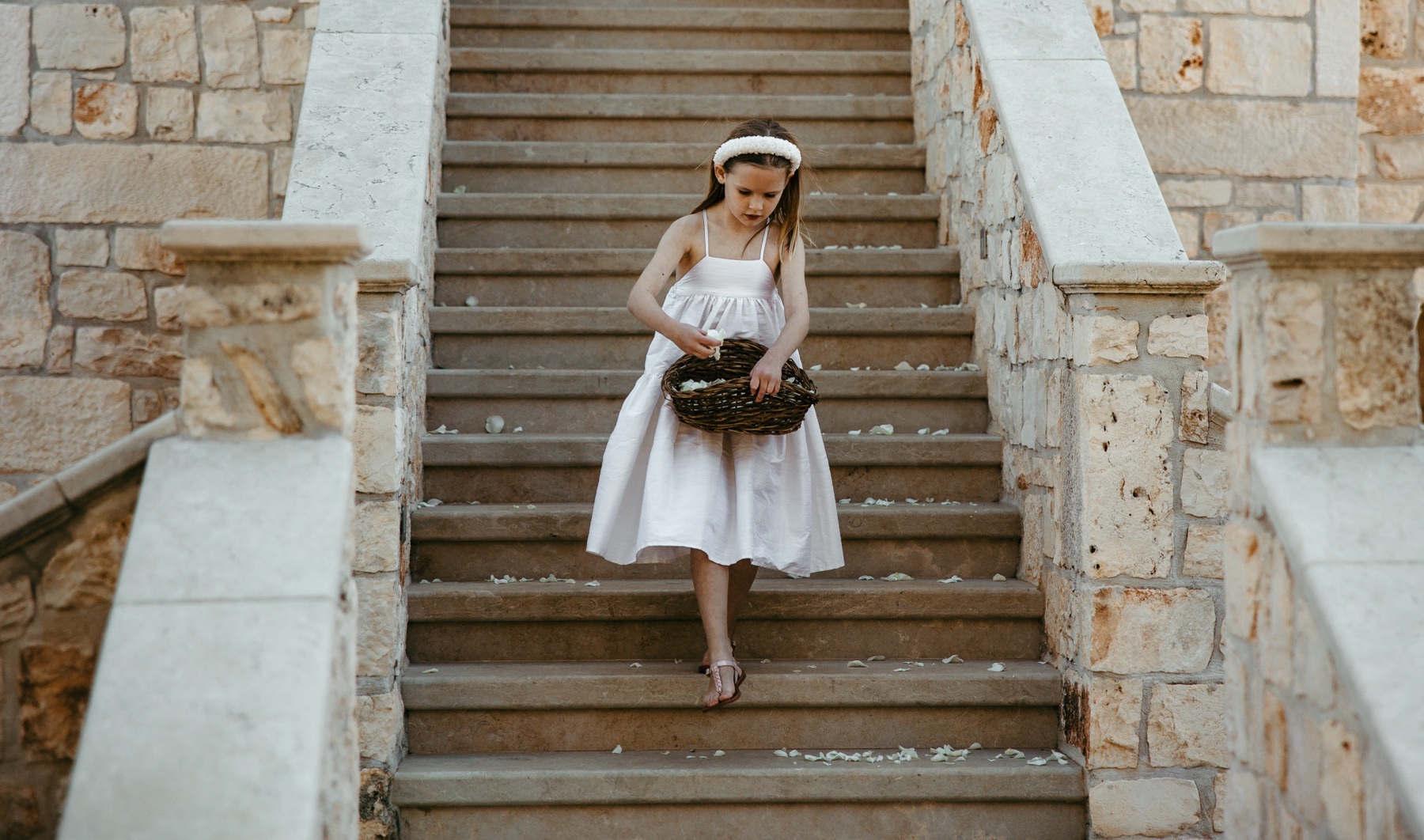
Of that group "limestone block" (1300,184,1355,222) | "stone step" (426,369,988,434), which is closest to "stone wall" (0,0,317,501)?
"stone step" (426,369,988,434)

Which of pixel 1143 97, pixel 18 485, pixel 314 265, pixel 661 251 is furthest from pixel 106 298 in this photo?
pixel 1143 97

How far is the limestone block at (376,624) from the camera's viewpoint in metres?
2.99

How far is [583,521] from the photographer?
139 inches

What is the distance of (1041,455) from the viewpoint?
339 centimetres

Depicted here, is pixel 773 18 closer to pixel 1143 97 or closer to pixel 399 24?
pixel 1143 97

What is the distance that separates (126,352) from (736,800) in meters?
3.00

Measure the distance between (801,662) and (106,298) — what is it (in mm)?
3018

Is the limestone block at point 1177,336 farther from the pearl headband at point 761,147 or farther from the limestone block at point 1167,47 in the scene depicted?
the limestone block at point 1167,47

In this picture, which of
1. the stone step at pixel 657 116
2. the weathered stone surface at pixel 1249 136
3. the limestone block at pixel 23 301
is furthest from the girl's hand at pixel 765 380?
the limestone block at pixel 23 301

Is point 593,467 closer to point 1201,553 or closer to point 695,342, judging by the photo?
point 695,342

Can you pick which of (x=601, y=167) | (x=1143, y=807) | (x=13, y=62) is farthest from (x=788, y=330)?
(x=13, y=62)

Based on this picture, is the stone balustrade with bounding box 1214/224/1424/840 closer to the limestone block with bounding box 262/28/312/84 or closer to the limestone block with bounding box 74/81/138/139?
the limestone block with bounding box 262/28/312/84

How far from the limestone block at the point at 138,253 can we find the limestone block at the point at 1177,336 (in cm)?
349

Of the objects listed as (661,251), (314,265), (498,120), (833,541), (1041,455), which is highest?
(498,120)
